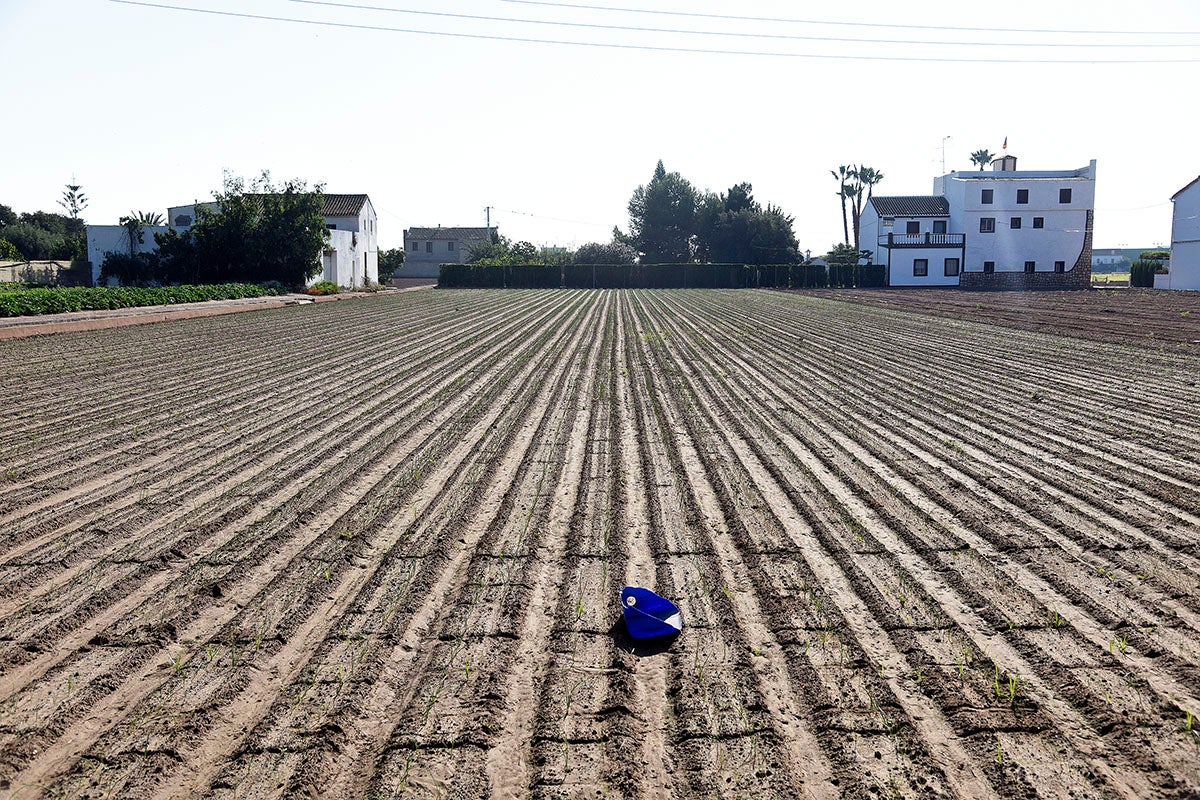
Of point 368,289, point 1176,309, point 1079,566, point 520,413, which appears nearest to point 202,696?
point 1079,566

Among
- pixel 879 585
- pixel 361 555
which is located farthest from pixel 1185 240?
pixel 361 555

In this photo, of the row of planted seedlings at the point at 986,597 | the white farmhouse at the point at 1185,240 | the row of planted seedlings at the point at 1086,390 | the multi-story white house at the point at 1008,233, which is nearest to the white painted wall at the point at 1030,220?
the multi-story white house at the point at 1008,233

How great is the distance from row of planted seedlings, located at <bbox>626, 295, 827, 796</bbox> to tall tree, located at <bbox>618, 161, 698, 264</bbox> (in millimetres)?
78378

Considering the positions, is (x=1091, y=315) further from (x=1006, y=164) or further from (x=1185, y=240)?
(x=1006, y=164)

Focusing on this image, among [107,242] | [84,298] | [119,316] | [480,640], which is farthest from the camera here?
[107,242]

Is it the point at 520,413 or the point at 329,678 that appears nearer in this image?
the point at 329,678

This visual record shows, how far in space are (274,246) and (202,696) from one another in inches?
1777

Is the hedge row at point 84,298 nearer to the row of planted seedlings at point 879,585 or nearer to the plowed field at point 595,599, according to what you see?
the plowed field at point 595,599

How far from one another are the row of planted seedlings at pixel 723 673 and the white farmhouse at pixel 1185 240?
55.6m

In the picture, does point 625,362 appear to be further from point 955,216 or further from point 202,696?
point 955,216

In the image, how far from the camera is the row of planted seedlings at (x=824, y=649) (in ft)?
12.6

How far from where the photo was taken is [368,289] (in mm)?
56188

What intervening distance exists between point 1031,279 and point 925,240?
7.24m

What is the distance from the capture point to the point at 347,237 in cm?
5644
